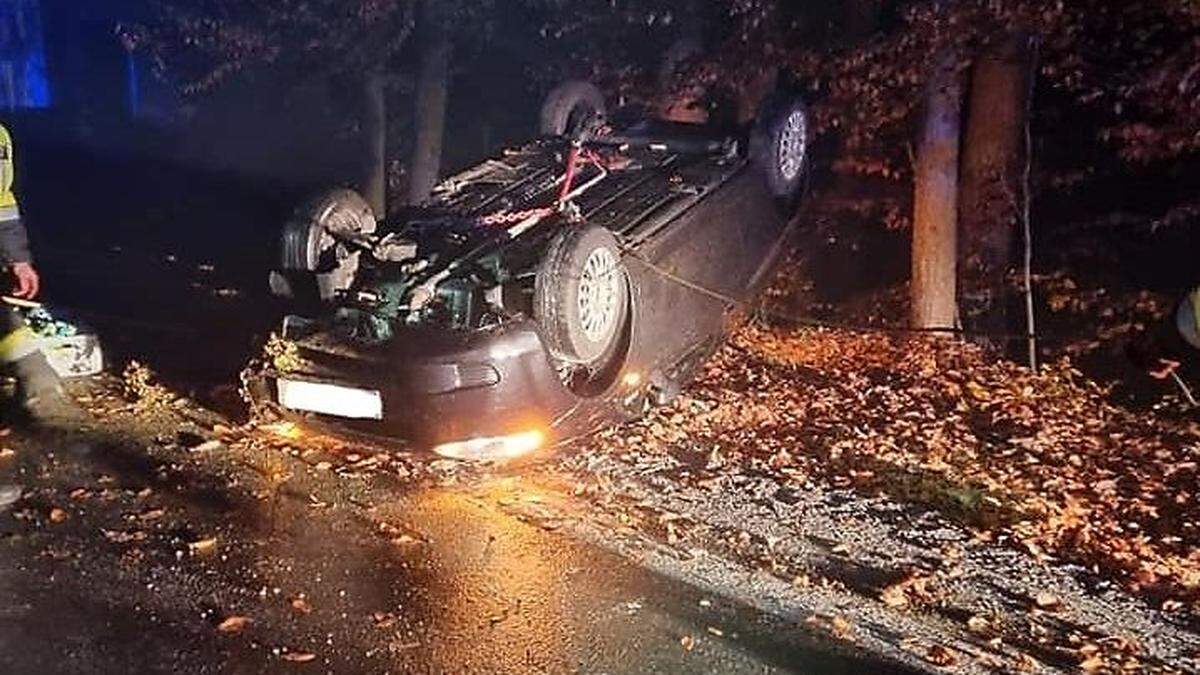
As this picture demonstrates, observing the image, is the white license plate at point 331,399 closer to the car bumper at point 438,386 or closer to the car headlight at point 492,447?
the car bumper at point 438,386

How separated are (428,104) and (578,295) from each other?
22.6ft

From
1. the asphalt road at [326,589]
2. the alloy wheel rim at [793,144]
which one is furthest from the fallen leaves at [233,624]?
the alloy wheel rim at [793,144]

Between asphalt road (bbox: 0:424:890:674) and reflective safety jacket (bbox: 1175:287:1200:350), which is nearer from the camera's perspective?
reflective safety jacket (bbox: 1175:287:1200:350)

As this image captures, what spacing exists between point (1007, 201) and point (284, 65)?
30.0 ft

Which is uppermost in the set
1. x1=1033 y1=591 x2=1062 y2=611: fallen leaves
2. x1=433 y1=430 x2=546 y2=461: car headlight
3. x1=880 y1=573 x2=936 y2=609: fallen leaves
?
x1=433 y1=430 x2=546 y2=461: car headlight

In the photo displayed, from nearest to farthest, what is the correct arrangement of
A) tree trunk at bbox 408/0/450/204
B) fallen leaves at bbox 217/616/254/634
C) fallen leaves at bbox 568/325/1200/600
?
fallen leaves at bbox 217/616/254/634
fallen leaves at bbox 568/325/1200/600
tree trunk at bbox 408/0/450/204

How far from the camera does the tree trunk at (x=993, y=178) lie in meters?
8.41

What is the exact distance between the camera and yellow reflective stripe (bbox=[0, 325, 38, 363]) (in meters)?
6.72

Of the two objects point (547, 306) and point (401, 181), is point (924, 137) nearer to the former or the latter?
point (547, 306)

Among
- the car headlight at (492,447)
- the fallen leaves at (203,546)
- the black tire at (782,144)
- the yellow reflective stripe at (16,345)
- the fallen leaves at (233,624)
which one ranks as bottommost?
the fallen leaves at (233,624)

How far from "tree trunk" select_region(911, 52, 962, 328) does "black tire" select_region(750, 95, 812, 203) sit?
3.01ft

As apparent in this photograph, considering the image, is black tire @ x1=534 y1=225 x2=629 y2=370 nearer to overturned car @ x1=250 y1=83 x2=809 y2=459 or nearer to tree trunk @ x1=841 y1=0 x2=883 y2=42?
overturned car @ x1=250 y1=83 x2=809 y2=459

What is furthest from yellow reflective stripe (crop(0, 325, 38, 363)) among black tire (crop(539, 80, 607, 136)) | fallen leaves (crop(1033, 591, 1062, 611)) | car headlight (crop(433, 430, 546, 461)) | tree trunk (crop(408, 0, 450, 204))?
fallen leaves (crop(1033, 591, 1062, 611))

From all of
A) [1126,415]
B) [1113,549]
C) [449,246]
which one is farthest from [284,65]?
[1113,549]
